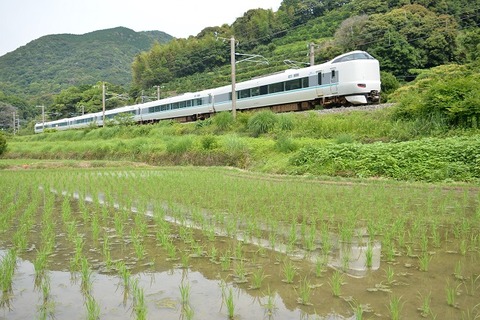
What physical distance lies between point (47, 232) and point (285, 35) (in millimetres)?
58987

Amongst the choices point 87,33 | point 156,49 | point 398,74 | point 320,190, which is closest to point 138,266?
point 320,190

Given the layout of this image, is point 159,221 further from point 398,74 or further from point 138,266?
point 398,74

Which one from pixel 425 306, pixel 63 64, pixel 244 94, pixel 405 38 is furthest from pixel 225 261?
pixel 63 64

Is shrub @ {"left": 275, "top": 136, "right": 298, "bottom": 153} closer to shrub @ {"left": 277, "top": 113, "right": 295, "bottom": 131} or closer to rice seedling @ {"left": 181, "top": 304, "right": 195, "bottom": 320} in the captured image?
Result: shrub @ {"left": 277, "top": 113, "right": 295, "bottom": 131}

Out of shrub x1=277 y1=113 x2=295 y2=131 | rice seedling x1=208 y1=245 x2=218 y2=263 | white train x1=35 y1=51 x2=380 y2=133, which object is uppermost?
white train x1=35 y1=51 x2=380 y2=133

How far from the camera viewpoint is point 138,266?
404cm

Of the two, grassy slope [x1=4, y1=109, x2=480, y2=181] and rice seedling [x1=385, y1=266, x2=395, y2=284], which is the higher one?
grassy slope [x1=4, y1=109, x2=480, y2=181]

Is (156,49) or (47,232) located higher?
(156,49)

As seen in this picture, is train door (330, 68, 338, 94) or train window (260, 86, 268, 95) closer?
train door (330, 68, 338, 94)

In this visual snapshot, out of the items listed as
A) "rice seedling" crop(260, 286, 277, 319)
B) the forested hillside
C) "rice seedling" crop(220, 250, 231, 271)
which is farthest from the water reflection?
the forested hillside

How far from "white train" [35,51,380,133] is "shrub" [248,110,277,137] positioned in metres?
2.75

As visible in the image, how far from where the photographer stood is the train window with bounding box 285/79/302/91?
19.2 meters

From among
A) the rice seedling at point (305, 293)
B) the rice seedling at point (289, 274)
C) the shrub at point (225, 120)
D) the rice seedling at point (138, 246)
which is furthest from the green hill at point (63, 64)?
the rice seedling at point (305, 293)

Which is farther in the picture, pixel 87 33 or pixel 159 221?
pixel 87 33
